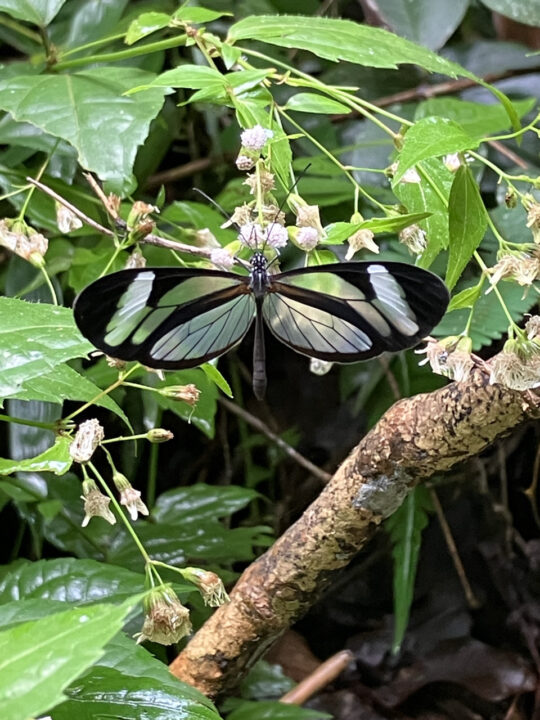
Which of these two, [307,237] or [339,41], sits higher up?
[339,41]

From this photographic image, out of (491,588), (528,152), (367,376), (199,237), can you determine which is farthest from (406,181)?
(491,588)

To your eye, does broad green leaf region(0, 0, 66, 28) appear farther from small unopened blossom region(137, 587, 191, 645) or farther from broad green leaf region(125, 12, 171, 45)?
small unopened blossom region(137, 587, 191, 645)

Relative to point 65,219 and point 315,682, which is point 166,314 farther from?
point 315,682

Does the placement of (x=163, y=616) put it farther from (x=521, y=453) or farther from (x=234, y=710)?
(x=521, y=453)

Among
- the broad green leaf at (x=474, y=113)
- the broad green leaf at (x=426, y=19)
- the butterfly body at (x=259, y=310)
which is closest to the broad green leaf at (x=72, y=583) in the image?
the butterfly body at (x=259, y=310)

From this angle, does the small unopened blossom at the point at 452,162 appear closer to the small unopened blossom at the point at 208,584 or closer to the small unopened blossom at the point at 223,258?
the small unopened blossom at the point at 223,258

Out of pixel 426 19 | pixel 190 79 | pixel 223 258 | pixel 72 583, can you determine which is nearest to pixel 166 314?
pixel 223 258
